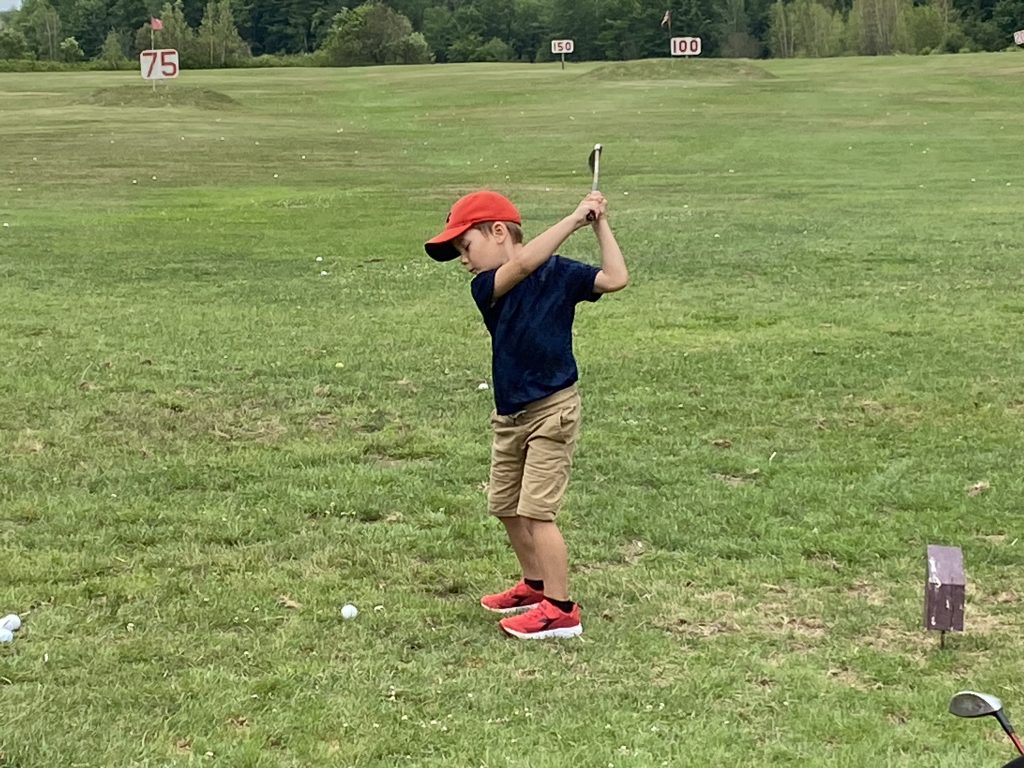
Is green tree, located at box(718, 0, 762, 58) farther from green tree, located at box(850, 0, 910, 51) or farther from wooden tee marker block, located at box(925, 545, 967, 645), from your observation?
wooden tee marker block, located at box(925, 545, 967, 645)

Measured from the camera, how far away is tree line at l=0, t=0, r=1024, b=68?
84.6 m

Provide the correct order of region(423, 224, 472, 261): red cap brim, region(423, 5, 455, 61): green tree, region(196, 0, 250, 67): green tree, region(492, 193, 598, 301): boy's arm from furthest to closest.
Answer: region(423, 5, 455, 61): green tree → region(196, 0, 250, 67): green tree → region(423, 224, 472, 261): red cap brim → region(492, 193, 598, 301): boy's arm

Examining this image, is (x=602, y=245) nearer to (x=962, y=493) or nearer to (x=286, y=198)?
(x=962, y=493)

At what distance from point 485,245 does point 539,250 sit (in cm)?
32

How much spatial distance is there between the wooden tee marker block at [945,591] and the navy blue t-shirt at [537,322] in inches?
55.0

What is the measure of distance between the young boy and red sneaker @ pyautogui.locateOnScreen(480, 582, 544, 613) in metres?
0.14

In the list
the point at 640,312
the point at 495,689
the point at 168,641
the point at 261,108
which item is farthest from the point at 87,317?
the point at 261,108

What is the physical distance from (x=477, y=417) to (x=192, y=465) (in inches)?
69.1

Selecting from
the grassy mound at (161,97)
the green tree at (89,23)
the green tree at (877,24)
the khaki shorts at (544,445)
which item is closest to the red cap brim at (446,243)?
the khaki shorts at (544,445)

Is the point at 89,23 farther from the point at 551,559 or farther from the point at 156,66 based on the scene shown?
the point at 551,559

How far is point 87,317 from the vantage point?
10.7 m

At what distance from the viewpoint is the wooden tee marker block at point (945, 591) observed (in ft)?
14.3

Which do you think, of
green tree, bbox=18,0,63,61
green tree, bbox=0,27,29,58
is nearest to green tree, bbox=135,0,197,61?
green tree, bbox=0,27,29,58

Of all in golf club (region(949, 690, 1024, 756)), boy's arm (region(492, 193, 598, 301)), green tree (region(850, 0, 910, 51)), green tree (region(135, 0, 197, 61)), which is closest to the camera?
golf club (region(949, 690, 1024, 756))
